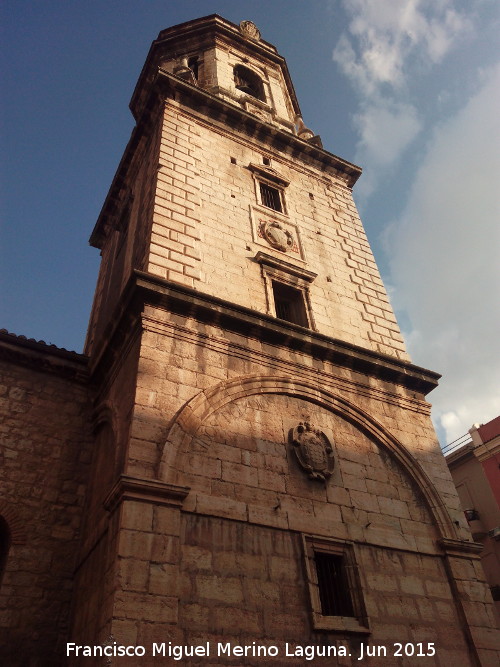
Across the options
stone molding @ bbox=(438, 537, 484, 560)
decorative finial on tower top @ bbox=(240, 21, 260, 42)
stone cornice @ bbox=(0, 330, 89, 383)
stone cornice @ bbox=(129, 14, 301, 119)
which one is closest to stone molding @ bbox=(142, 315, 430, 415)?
stone molding @ bbox=(438, 537, 484, 560)

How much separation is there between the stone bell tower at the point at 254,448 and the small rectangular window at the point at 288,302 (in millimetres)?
33

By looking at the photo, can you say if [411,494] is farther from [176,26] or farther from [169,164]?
[176,26]

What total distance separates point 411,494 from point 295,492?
2544 mm

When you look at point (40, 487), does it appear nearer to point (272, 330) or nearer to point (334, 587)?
point (272, 330)

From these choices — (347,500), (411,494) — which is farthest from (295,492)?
(411,494)

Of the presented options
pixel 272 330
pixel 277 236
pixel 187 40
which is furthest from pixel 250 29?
pixel 272 330

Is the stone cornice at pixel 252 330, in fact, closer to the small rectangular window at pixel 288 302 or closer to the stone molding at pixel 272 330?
the stone molding at pixel 272 330

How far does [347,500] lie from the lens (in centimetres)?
889

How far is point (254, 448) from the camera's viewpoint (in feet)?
28.3

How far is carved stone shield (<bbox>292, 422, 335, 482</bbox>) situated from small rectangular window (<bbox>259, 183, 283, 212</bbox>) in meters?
6.87

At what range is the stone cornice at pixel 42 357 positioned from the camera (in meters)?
10.9

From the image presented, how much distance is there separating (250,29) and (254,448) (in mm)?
18794

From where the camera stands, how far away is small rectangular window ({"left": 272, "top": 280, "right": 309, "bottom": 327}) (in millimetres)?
12141

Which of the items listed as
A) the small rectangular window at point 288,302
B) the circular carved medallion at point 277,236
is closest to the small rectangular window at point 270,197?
the circular carved medallion at point 277,236
